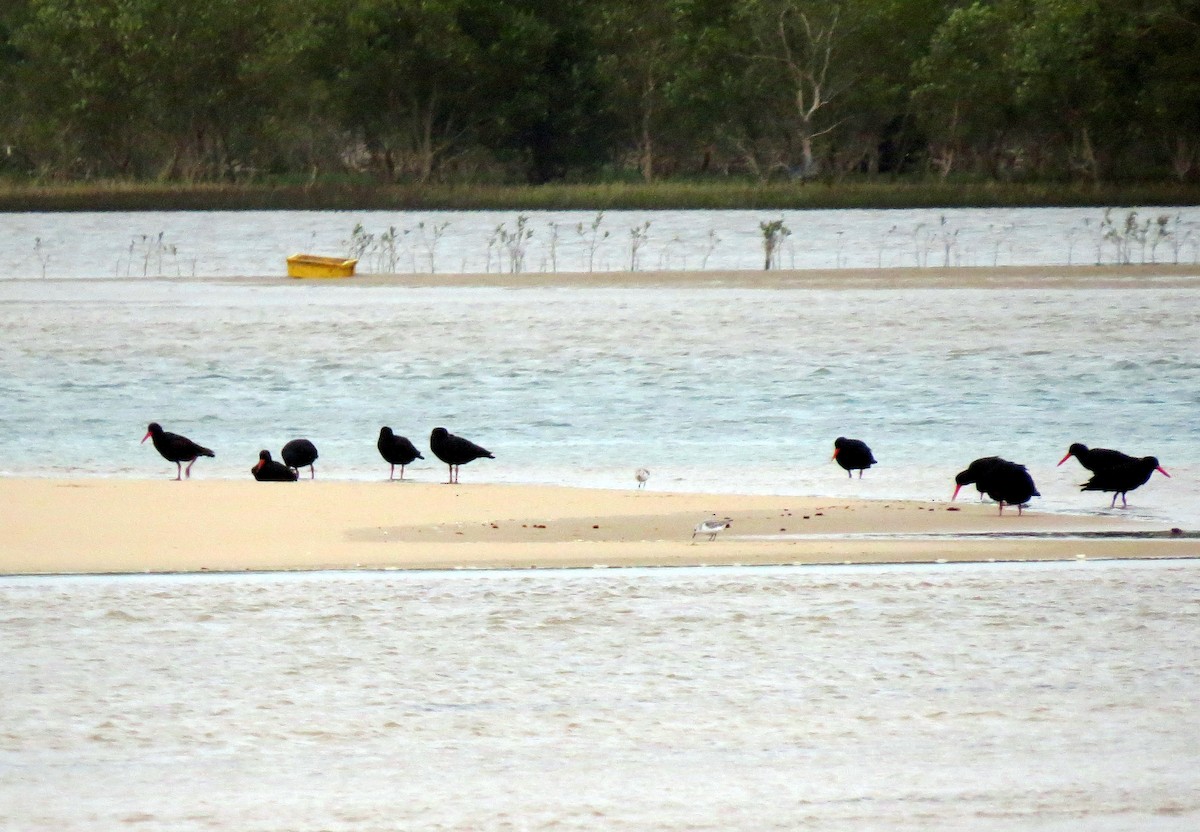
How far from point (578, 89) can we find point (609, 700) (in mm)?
78884

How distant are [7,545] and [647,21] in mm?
79624

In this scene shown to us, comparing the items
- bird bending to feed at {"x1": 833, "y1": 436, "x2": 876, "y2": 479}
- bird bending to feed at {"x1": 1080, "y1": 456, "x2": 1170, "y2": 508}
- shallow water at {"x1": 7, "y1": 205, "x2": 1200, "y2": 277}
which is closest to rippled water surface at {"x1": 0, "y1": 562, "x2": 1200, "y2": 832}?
bird bending to feed at {"x1": 1080, "y1": 456, "x2": 1170, "y2": 508}

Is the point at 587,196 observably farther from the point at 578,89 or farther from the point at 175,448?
the point at 175,448

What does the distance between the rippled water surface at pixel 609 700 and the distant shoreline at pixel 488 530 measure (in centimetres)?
45

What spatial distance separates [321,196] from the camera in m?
86.3

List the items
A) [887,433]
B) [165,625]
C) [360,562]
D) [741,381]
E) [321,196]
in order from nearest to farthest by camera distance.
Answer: [165,625] < [360,562] < [887,433] < [741,381] < [321,196]

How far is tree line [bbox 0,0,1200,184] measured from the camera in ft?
262

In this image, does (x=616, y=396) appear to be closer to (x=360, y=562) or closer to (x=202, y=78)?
(x=360, y=562)

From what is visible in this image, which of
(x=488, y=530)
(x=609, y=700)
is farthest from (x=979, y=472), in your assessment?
(x=609, y=700)

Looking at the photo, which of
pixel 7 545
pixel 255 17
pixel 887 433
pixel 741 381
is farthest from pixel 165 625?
pixel 255 17

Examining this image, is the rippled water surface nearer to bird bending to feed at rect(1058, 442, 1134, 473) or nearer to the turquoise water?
bird bending to feed at rect(1058, 442, 1134, 473)

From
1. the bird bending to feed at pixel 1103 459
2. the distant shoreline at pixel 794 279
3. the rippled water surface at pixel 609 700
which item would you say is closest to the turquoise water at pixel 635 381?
the bird bending to feed at pixel 1103 459

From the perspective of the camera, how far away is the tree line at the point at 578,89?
262 feet

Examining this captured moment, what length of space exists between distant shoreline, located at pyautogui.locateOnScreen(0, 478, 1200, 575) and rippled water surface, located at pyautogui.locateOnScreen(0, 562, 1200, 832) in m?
0.45
